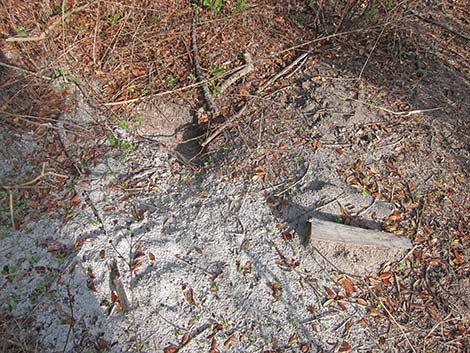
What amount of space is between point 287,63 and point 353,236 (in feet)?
6.38

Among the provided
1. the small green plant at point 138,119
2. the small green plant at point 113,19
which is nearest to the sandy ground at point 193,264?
the small green plant at point 138,119

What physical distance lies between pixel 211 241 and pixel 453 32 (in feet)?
11.4

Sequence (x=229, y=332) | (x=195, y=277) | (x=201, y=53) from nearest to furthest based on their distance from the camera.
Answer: (x=229, y=332) < (x=195, y=277) < (x=201, y=53)

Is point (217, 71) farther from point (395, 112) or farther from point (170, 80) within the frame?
point (395, 112)

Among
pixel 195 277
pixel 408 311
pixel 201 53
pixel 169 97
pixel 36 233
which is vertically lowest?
pixel 408 311

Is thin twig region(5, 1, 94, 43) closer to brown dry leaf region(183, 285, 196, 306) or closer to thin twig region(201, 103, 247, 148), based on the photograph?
thin twig region(201, 103, 247, 148)

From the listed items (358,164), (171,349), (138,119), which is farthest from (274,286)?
(138,119)

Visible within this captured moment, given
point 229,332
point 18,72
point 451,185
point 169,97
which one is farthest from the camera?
point 169,97

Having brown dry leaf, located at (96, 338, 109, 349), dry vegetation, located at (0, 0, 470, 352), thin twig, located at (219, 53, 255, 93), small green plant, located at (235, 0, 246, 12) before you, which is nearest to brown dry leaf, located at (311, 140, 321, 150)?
dry vegetation, located at (0, 0, 470, 352)

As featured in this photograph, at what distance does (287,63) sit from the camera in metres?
3.82

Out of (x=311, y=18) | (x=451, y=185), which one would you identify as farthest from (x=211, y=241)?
(x=311, y=18)

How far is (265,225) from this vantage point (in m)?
2.80

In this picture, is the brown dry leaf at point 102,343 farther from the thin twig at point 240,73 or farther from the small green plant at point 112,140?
the thin twig at point 240,73

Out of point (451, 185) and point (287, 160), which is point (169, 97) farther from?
point (451, 185)
